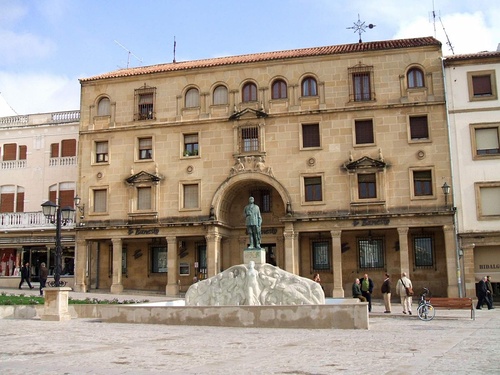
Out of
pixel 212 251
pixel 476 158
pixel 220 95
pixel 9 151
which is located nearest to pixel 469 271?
pixel 476 158

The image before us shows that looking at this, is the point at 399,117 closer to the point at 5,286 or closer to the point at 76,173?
the point at 76,173

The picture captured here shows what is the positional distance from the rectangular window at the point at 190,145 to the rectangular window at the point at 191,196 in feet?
6.22

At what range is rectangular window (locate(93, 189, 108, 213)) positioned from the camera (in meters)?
36.6

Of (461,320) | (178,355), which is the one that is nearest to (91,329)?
(178,355)

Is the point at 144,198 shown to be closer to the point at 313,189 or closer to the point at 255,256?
the point at 313,189

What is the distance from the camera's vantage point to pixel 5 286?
122 feet

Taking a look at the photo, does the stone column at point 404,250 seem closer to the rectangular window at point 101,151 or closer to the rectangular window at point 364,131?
the rectangular window at point 364,131

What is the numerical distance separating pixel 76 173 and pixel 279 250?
13.6 metres

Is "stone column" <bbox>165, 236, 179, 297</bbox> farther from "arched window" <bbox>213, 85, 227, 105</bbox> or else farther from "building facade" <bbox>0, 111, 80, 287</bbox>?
"arched window" <bbox>213, 85, 227, 105</bbox>

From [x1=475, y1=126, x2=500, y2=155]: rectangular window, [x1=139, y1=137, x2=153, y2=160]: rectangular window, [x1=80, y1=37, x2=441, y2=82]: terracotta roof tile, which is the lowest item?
[x1=475, y1=126, x2=500, y2=155]: rectangular window

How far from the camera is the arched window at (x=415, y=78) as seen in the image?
33562 millimetres

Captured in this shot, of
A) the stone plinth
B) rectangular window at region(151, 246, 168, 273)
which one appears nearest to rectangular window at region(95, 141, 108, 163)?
rectangular window at region(151, 246, 168, 273)

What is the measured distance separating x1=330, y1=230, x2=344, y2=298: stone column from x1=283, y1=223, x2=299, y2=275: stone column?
1.98m

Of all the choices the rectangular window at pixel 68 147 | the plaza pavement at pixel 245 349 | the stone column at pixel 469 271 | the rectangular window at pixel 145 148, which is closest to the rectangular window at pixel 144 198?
the rectangular window at pixel 145 148
